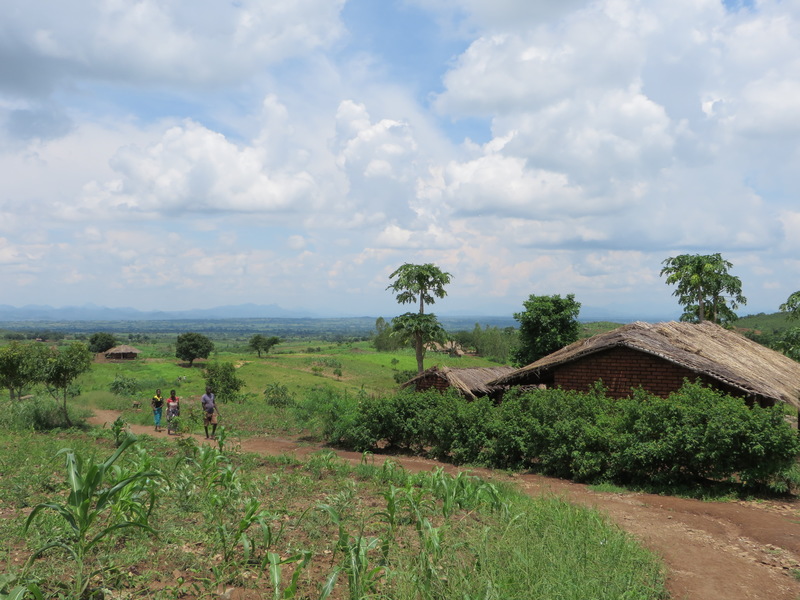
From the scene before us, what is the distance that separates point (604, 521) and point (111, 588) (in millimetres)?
5459

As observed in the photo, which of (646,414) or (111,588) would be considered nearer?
(111,588)

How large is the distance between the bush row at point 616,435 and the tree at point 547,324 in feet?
47.7

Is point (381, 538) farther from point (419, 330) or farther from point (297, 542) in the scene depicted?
point (419, 330)

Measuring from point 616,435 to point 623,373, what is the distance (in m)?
4.32

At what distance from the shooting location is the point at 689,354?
Answer: 14.7 m

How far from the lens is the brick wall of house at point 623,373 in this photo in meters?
14.8

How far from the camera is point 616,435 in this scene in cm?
1149

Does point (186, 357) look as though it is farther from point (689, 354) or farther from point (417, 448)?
point (689, 354)

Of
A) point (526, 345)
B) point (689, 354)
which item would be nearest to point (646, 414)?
point (689, 354)

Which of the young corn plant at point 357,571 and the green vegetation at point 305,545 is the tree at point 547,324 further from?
the young corn plant at point 357,571

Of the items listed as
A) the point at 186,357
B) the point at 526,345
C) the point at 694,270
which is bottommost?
the point at 186,357

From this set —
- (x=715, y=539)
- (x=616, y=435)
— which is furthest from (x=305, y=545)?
(x=616, y=435)

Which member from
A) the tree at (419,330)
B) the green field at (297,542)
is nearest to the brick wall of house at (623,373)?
the green field at (297,542)

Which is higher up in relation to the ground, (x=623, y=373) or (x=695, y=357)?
(x=695, y=357)
